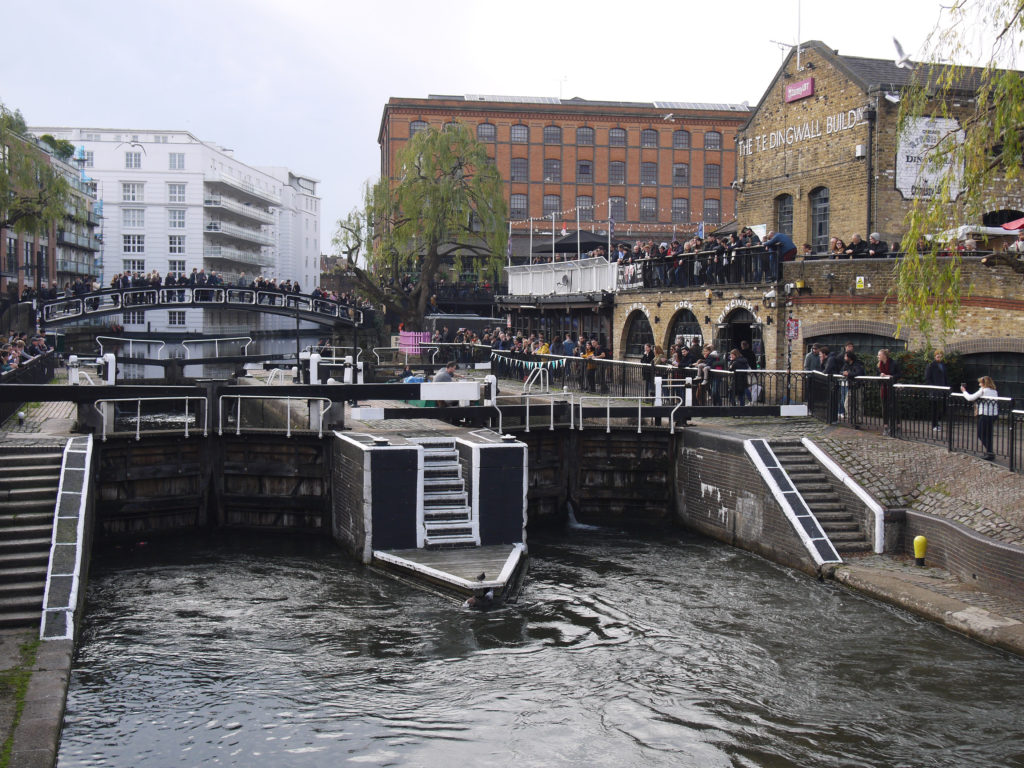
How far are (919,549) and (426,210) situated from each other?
101ft

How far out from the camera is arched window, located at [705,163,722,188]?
225 ft

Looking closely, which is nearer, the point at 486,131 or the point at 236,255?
the point at 486,131

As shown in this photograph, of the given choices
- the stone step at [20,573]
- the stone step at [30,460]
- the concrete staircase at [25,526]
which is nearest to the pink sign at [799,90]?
the concrete staircase at [25,526]

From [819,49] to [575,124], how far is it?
3904 cm

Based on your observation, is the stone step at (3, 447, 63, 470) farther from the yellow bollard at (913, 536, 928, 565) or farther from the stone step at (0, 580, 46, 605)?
the yellow bollard at (913, 536, 928, 565)

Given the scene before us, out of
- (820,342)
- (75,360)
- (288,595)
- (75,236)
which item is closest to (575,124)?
(75,236)

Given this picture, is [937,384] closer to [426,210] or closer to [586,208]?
[426,210]

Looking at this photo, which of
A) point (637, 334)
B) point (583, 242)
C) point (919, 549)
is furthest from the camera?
point (583, 242)

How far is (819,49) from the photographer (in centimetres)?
2880

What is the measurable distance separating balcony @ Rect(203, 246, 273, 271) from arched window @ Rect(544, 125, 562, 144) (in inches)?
1050

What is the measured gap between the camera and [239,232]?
3164 inches

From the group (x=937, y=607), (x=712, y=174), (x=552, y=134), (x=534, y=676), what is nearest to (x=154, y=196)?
(x=552, y=134)

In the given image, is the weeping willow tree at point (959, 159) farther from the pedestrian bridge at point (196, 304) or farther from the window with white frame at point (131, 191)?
the window with white frame at point (131, 191)

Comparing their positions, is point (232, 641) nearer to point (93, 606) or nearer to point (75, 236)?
point (93, 606)
